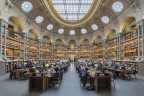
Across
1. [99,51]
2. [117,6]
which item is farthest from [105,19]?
[99,51]

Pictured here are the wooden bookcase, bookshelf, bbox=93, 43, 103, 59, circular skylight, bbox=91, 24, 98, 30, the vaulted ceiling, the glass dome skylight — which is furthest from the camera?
circular skylight, bbox=91, 24, 98, 30

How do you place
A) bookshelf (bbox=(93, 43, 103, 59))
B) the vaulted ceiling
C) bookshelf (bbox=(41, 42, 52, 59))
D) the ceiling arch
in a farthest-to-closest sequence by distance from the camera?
bookshelf (bbox=(41, 42, 52, 59)) < bookshelf (bbox=(93, 43, 103, 59)) < the vaulted ceiling < the ceiling arch

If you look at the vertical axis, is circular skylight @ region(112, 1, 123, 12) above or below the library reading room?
above

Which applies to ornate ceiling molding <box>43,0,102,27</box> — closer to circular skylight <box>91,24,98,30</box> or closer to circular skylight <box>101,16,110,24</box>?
circular skylight <box>101,16,110,24</box>

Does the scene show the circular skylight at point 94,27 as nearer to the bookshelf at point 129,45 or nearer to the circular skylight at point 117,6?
the circular skylight at point 117,6

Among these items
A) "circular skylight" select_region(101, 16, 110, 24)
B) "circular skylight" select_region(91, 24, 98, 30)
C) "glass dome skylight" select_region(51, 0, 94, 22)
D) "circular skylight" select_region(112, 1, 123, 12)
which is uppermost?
"glass dome skylight" select_region(51, 0, 94, 22)

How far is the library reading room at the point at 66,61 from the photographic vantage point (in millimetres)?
10305

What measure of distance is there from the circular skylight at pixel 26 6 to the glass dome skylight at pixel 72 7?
9402mm

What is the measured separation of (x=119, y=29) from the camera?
3359 centimetres

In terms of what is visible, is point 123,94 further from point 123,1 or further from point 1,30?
point 123,1

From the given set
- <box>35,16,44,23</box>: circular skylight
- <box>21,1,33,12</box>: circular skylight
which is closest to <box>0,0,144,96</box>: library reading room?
<box>21,1,33,12</box>: circular skylight

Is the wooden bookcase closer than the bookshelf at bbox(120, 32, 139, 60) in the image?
Yes

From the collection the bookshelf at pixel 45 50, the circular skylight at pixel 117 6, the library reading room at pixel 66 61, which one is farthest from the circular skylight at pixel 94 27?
the bookshelf at pixel 45 50

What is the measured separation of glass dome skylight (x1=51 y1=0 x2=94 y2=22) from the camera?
41500mm
